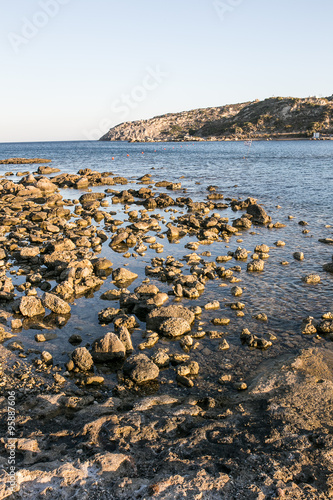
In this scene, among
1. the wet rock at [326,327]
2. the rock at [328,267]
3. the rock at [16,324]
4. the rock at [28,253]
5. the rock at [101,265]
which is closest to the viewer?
the wet rock at [326,327]

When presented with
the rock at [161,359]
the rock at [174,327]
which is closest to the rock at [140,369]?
the rock at [161,359]

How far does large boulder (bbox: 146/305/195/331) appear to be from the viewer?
551 inches

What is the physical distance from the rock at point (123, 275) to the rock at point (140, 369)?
7.46 metres

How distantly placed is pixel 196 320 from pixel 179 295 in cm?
226

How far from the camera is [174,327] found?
13.4 meters

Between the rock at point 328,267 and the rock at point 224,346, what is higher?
the rock at point 328,267

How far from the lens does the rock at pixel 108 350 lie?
39.2 ft

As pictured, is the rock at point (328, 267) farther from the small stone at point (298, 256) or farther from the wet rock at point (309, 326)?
the wet rock at point (309, 326)

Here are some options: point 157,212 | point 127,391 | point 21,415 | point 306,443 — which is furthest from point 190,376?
point 157,212

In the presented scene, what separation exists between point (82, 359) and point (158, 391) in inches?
108

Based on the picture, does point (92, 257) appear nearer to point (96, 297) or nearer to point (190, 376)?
→ point (96, 297)

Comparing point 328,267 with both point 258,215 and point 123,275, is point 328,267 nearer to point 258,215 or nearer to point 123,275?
point 123,275

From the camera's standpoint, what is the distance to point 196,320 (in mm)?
14477

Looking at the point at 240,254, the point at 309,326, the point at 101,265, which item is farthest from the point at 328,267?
the point at 101,265
